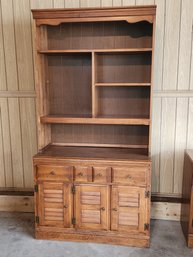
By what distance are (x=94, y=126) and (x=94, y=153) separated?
15.5 inches

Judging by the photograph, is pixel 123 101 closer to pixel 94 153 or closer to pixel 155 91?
pixel 155 91

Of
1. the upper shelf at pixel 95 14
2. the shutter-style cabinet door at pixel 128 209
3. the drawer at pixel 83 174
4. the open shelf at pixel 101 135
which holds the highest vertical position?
the upper shelf at pixel 95 14

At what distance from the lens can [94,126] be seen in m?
3.00

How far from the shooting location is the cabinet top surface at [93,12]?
2369mm

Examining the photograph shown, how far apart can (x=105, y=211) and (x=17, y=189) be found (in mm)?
1295

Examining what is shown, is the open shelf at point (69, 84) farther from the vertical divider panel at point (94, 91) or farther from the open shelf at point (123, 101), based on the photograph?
the vertical divider panel at point (94, 91)

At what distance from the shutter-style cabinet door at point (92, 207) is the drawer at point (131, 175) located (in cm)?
16

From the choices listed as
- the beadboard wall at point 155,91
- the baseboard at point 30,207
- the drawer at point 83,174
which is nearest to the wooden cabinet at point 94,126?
the drawer at point 83,174

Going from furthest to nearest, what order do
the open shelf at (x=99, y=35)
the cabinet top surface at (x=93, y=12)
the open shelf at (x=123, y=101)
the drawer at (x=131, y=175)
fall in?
1. the open shelf at (x=123, y=101)
2. the open shelf at (x=99, y=35)
3. the drawer at (x=131, y=175)
4. the cabinet top surface at (x=93, y=12)

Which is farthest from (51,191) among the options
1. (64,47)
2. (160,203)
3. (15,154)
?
(64,47)

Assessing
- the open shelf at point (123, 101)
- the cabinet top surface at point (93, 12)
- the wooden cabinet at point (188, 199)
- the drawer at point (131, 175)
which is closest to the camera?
the cabinet top surface at point (93, 12)

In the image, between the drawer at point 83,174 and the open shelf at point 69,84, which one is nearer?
the drawer at point 83,174

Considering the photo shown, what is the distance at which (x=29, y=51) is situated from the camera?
303 cm

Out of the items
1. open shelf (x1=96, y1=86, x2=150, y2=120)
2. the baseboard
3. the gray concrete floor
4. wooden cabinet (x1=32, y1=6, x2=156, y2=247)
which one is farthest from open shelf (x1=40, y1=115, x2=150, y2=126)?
the gray concrete floor
